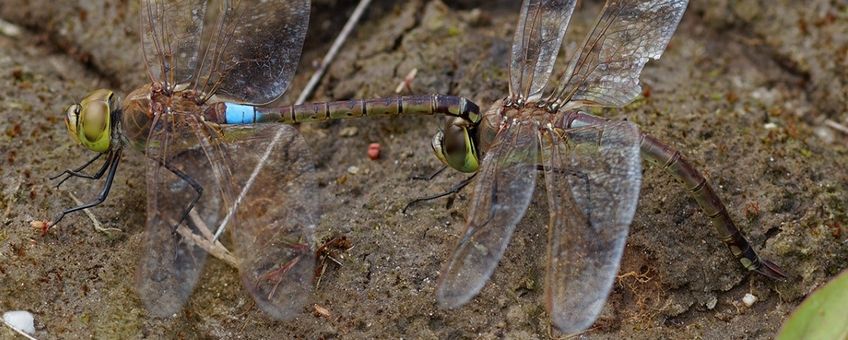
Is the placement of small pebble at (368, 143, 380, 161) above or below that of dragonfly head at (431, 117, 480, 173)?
below

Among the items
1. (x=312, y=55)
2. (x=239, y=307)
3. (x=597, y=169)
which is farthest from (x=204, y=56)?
(x=597, y=169)

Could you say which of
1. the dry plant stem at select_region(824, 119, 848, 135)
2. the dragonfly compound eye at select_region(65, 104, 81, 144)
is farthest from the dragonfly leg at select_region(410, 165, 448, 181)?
the dry plant stem at select_region(824, 119, 848, 135)

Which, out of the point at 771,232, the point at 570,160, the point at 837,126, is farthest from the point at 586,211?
the point at 837,126

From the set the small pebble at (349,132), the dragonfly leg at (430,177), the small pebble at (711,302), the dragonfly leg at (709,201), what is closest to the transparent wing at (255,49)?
the small pebble at (349,132)

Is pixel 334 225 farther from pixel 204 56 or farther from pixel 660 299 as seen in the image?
pixel 660 299

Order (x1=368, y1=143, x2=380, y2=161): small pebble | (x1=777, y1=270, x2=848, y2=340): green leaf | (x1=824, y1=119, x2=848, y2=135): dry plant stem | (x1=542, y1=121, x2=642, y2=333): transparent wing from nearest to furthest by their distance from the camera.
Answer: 1. (x1=777, y1=270, x2=848, y2=340): green leaf
2. (x1=542, y1=121, x2=642, y2=333): transparent wing
3. (x1=368, y1=143, x2=380, y2=161): small pebble
4. (x1=824, y1=119, x2=848, y2=135): dry plant stem

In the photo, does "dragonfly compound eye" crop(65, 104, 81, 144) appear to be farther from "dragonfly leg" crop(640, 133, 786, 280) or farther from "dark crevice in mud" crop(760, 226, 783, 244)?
"dark crevice in mud" crop(760, 226, 783, 244)

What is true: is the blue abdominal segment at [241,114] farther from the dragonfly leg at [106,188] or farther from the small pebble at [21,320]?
the small pebble at [21,320]
